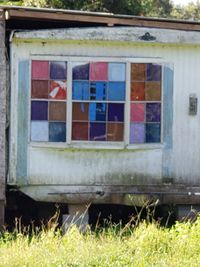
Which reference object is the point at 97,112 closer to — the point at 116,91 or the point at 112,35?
the point at 116,91

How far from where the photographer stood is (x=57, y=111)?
10.6 metres

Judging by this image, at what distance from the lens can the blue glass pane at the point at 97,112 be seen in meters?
10.6

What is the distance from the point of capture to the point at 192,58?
1105 centimetres

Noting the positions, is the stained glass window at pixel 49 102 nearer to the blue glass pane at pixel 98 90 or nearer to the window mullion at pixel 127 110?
the blue glass pane at pixel 98 90

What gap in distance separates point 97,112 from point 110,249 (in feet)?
10.2

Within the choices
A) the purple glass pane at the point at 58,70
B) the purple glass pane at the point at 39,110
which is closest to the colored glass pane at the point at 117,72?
the purple glass pane at the point at 58,70

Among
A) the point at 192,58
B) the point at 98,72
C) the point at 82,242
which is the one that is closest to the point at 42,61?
the point at 98,72

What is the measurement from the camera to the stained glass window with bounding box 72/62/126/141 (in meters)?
10.6

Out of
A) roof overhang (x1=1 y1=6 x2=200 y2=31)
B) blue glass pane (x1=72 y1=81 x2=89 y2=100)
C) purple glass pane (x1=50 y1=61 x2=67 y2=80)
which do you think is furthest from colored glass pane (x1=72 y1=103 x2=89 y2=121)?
roof overhang (x1=1 y1=6 x2=200 y2=31)

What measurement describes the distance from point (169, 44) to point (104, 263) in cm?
451

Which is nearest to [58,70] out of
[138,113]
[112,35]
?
[112,35]

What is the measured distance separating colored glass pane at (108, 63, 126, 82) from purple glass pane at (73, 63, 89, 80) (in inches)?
14.6

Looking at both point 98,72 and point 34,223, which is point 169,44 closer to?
point 98,72

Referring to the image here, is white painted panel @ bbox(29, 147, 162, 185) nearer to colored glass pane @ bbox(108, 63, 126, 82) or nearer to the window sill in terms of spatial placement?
the window sill
